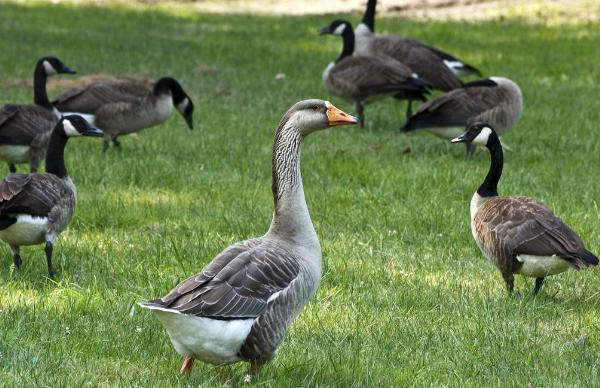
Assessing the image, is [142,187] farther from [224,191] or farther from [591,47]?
[591,47]

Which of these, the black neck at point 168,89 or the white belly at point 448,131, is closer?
the white belly at point 448,131

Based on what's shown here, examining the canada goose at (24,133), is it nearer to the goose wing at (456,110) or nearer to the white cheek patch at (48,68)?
the white cheek patch at (48,68)

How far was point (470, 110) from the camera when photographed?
12.5m

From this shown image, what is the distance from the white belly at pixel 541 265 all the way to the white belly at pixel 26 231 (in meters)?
3.34

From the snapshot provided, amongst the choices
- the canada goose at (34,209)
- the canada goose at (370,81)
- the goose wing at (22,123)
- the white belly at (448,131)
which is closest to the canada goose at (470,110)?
the white belly at (448,131)

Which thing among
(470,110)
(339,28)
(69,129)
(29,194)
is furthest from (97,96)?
(29,194)

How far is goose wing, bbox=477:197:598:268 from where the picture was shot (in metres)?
6.77

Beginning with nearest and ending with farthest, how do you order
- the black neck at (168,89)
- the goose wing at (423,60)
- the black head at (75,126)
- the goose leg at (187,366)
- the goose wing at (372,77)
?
the goose leg at (187,366) < the black head at (75,126) < the black neck at (168,89) < the goose wing at (372,77) < the goose wing at (423,60)

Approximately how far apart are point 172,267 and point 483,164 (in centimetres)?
548

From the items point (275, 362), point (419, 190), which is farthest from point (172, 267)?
point (419, 190)

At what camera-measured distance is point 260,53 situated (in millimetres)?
19875

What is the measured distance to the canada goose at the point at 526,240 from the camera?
22.3 ft

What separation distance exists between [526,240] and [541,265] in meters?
0.20

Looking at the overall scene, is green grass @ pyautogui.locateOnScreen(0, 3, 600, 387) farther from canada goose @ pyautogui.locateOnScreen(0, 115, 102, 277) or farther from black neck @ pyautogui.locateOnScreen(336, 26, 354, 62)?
black neck @ pyautogui.locateOnScreen(336, 26, 354, 62)
